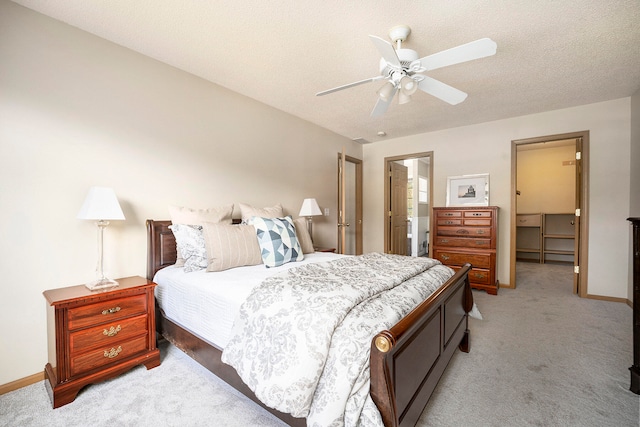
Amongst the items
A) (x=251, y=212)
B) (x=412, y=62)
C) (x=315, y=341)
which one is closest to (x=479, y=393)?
(x=315, y=341)

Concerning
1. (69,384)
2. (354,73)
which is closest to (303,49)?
(354,73)

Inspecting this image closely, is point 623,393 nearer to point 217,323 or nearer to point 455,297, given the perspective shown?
point 455,297

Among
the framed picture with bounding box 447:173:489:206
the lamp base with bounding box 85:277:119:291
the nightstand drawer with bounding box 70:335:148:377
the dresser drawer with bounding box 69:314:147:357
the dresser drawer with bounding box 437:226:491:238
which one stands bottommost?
the nightstand drawer with bounding box 70:335:148:377

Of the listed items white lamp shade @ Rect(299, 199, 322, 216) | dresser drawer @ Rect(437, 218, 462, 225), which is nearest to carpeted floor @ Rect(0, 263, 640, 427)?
dresser drawer @ Rect(437, 218, 462, 225)

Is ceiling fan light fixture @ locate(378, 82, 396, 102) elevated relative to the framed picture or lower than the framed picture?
elevated

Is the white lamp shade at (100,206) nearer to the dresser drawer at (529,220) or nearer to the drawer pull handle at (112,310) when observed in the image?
the drawer pull handle at (112,310)

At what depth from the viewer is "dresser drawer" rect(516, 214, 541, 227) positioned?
6.05 metres

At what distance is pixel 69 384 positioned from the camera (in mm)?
1647

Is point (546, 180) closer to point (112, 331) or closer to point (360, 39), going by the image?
point (360, 39)

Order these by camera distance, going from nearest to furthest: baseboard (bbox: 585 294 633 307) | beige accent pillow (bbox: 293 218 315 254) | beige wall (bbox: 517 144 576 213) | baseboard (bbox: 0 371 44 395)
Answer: baseboard (bbox: 0 371 44 395), beige accent pillow (bbox: 293 218 315 254), baseboard (bbox: 585 294 633 307), beige wall (bbox: 517 144 576 213)

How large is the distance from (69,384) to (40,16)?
8.04ft

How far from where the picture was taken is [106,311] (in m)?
1.80

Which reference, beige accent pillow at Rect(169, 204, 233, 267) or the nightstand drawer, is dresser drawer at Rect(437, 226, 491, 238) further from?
the nightstand drawer

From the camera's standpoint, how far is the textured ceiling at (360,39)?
6.07 feet
